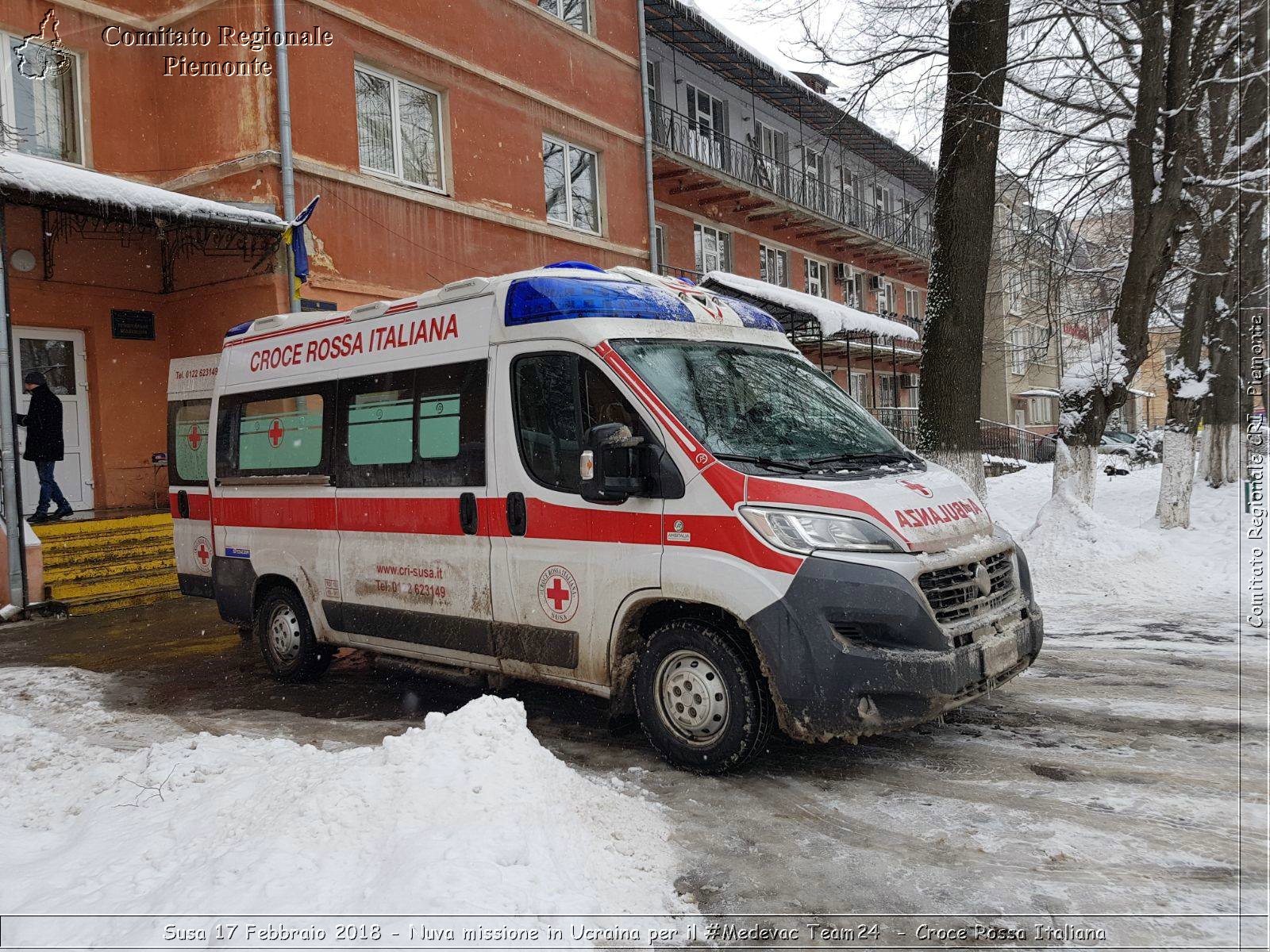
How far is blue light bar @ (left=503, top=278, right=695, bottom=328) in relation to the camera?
5008 mm

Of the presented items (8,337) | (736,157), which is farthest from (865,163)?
(8,337)

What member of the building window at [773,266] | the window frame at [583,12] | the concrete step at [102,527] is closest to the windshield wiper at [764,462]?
the concrete step at [102,527]

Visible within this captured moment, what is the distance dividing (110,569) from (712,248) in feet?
51.7

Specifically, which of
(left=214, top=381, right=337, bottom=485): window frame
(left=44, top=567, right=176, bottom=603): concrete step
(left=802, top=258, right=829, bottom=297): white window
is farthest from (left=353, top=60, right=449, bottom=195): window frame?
(left=802, top=258, right=829, bottom=297): white window

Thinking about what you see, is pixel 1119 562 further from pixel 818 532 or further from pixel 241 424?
pixel 241 424

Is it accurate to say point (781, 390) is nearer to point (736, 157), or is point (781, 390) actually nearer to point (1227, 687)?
point (1227, 687)

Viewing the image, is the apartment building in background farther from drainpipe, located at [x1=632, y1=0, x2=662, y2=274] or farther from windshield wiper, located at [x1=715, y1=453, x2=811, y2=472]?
windshield wiper, located at [x1=715, y1=453, x2=811, y2=472]

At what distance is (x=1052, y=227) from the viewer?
12219 millimetres

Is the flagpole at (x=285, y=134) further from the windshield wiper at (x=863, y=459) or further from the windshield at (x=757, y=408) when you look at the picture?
the windshield wiper at (x=863, y=459)

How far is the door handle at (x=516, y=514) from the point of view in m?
5.07

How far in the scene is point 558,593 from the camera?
4930 mm

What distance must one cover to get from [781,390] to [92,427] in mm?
11348

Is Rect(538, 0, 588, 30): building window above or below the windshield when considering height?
above

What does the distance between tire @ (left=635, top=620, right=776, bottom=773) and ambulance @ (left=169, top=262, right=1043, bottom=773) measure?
0.04 feet
